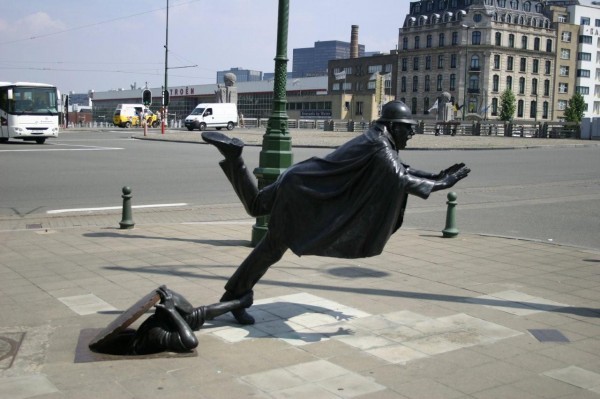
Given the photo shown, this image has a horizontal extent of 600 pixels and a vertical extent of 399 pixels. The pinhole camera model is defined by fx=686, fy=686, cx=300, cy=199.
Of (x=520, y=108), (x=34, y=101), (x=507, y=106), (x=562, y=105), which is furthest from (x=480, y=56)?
(x=34, y=101)

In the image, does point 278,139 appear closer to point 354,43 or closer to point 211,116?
point 211,116

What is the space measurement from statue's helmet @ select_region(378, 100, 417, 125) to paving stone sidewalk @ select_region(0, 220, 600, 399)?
5.58ft

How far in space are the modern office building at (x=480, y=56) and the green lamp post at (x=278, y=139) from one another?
89429 millimetres

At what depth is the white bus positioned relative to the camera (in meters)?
32.3

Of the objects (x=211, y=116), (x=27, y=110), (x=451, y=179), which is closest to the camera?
(x=451, y=179)

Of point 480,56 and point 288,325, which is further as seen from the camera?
point 480,56

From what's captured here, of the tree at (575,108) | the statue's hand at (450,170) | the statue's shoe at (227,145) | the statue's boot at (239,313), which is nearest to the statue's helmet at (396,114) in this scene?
the statue's hand at (450,170)

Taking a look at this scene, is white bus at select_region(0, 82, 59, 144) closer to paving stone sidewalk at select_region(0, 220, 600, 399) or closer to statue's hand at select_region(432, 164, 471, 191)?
paving stone sidewalk at select_region(0, 220, 600, 399)

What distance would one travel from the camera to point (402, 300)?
655 cm

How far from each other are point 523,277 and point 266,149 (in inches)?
140

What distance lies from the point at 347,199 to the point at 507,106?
311 feet

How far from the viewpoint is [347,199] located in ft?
16.6

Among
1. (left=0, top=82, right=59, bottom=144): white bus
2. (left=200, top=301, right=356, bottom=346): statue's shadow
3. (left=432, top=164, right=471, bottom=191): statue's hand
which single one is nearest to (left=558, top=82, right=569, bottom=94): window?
(left=0, top=82, right=59, bottom=144): white bus

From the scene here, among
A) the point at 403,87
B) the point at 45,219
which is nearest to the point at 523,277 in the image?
the point at 45,219
